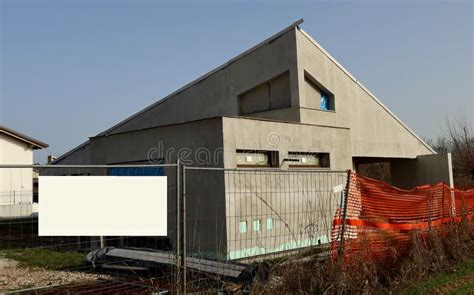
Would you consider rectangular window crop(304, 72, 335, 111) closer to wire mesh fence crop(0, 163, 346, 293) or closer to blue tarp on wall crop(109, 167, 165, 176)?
wire mesh fence crop(0, 163, 346, 293)

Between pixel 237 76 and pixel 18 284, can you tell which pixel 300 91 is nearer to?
pixel 237 76

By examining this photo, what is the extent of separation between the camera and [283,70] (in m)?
16.7

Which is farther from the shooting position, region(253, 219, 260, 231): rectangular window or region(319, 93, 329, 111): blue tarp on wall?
region(319, 93, 329, 111): blue tarp on wall

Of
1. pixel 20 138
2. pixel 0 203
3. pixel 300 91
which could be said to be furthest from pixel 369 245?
pixel 20 138

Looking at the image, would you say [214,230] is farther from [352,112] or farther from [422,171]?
[422,171]

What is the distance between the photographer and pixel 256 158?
41.7 ft

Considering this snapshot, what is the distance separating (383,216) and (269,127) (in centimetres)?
525

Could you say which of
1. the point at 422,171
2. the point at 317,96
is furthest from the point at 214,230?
the point at 422,171

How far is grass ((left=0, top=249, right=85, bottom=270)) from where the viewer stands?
1080cm

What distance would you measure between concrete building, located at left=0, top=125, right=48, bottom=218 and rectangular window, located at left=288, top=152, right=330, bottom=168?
18044 mm

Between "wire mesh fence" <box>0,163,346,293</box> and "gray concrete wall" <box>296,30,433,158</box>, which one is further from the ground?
"gray concrete wall" <box>296,30,433,158</box>

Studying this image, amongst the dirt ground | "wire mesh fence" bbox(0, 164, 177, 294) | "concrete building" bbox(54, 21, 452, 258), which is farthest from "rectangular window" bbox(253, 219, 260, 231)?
the dirt ground

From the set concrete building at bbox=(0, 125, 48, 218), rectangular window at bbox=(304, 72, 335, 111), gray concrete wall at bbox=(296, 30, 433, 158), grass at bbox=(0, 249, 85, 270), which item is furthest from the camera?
concrete building at bbox=(0, 125, 48, 218)

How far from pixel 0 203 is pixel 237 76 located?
15.8 metres
